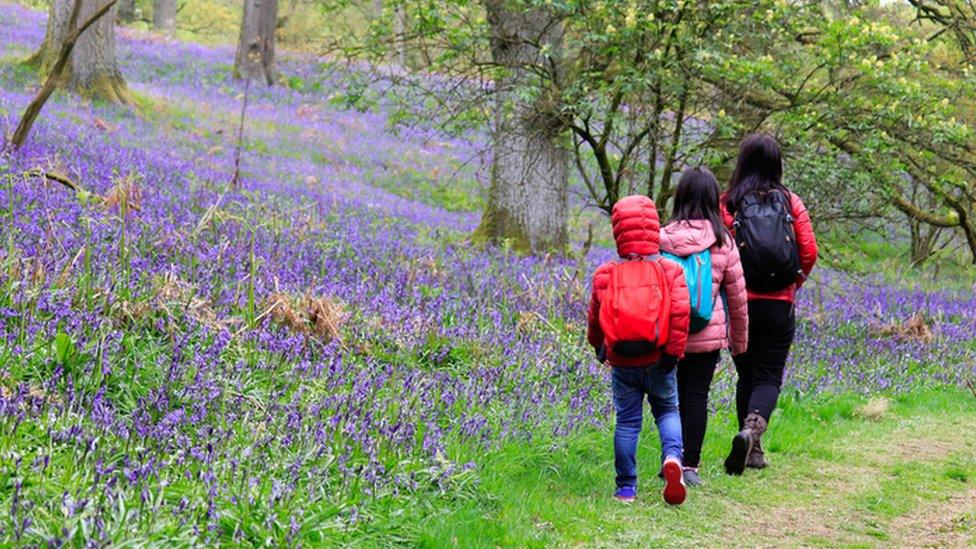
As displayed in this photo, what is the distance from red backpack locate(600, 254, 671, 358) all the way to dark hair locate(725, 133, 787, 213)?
1290mm

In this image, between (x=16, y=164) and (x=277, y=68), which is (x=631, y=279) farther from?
(x=277, y=68)

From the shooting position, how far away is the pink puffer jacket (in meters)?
5.72

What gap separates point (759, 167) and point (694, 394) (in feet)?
5.10

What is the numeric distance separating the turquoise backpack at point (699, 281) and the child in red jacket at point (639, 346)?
0.20 metres

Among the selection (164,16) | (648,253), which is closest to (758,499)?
(648,253)

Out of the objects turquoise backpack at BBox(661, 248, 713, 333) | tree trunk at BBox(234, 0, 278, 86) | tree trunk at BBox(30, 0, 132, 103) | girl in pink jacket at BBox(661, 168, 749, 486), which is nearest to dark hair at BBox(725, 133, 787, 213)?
girl in pink jacket at BBox(661, 168, 749, 486)

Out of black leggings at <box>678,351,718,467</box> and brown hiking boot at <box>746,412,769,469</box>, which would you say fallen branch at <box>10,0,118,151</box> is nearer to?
black leggings at <box>678,351,718,467</box>

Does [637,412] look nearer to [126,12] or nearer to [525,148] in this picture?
[525,148]

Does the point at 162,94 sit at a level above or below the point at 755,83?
below

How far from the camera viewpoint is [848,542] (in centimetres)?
530

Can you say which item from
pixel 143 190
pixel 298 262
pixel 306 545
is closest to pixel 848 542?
pixel 306 545

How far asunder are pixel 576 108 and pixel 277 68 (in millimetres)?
25250

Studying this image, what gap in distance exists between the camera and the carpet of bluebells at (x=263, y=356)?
3.88 metres

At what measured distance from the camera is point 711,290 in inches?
227
